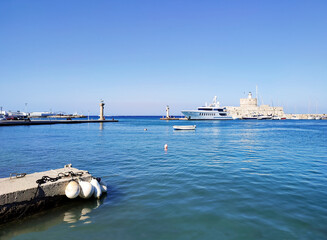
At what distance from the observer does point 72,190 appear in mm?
7922

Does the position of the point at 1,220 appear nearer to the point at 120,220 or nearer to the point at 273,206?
the point at 120,220

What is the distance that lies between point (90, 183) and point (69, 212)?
4.54 feet

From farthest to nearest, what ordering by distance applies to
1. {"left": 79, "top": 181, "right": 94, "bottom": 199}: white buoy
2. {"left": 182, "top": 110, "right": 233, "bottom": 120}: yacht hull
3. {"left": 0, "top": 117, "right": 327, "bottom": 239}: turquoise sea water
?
1. {"left": 182, "top": 110, "right": 233, "bottom": 120}: yacht hull
2. {"left": 79, "top": 181, "right": 94, "bottom": 199}: white buoy
3. {"left": 0, "top": 117, "right": 327, "bottom": 239}: turquoise sea water

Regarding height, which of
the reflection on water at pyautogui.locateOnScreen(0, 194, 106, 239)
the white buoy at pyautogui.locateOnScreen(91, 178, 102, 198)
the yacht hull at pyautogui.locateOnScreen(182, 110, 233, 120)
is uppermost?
the yacht hull at pyautogui.locateOnScreen(182, 110, 233, 120)

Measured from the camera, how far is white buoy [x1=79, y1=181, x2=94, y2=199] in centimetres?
828

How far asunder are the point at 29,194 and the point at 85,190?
1.85 m

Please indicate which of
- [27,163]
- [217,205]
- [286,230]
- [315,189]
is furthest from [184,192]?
[27,163]

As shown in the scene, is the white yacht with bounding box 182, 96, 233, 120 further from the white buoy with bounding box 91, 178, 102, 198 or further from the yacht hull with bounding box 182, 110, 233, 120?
the white buoy with bounding box 91, 178, 102, 198

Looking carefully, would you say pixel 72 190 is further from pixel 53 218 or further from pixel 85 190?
pixel 53 218

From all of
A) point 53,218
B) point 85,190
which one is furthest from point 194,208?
point 53,218

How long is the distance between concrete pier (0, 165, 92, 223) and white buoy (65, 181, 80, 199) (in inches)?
9.4

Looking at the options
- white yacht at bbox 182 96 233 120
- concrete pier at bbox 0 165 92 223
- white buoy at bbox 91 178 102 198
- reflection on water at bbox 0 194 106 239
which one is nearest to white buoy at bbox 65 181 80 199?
concrete pier at bbox 0 165 92 223

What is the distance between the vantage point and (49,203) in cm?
765

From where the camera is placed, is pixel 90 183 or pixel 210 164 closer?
pixel 90 183
